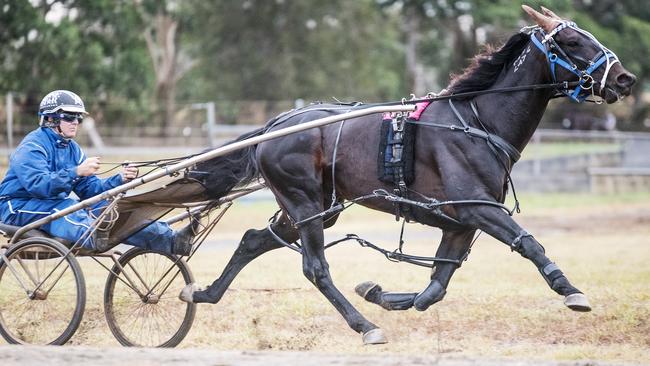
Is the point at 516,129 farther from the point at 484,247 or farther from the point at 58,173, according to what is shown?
the point at 484,247

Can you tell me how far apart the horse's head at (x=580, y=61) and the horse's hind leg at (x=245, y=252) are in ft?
8.40

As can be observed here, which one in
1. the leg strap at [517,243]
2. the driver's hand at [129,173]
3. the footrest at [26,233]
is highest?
the driver's hand at [129,173]

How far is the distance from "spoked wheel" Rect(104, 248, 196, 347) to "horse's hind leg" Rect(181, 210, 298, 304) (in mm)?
168

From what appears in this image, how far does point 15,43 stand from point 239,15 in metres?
18.6

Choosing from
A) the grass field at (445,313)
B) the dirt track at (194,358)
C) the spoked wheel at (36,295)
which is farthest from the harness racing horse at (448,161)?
the dirt track at (194,358)

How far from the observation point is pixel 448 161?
7.18 m

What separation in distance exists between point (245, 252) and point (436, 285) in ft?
5.60

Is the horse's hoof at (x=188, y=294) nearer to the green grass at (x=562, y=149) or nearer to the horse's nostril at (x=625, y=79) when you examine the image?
the horse's nostril at (x=625, y=79)

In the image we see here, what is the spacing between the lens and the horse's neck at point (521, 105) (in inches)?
286

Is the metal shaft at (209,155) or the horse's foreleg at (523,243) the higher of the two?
the metal shaft at (209,155)

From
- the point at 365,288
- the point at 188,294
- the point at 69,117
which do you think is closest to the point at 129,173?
the point at 69,117

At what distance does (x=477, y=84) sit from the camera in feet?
24.6

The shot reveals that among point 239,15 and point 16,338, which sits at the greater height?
point 239,15

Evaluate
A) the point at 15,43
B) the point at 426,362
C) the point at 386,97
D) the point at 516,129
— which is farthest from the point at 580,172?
the point at 426,362
